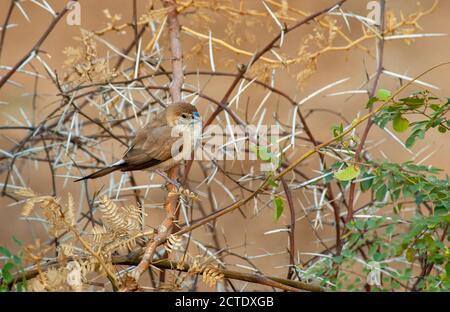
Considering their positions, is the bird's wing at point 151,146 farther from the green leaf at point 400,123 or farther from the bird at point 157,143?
the green leaf at point 400,123

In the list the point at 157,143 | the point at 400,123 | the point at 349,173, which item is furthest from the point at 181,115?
the point at 349,173

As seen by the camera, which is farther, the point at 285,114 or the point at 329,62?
the point at 329,62

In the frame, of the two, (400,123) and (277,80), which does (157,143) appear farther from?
(277,80)

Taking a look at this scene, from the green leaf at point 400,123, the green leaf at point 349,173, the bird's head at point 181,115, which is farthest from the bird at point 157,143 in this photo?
the green leaf at point 349,173

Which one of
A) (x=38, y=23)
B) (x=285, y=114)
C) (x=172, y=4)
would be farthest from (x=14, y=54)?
(x=172, y=4)

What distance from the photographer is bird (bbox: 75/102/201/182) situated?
344 cm

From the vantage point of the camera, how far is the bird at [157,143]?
344 cm

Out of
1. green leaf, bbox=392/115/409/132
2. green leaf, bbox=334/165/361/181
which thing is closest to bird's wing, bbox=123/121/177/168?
green leaf, bbox=392/115/409/132

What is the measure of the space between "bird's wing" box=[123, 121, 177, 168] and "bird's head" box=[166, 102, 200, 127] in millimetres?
98

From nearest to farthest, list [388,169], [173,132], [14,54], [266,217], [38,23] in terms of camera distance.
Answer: [388,169] → [173,132] → [266,217] → [14,54] → [38,23]

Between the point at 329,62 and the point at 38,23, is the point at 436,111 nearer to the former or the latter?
the point at 329,62

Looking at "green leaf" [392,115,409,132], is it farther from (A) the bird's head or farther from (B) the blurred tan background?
(B) the blurred tan background

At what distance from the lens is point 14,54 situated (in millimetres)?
8406

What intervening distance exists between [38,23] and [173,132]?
604cm
